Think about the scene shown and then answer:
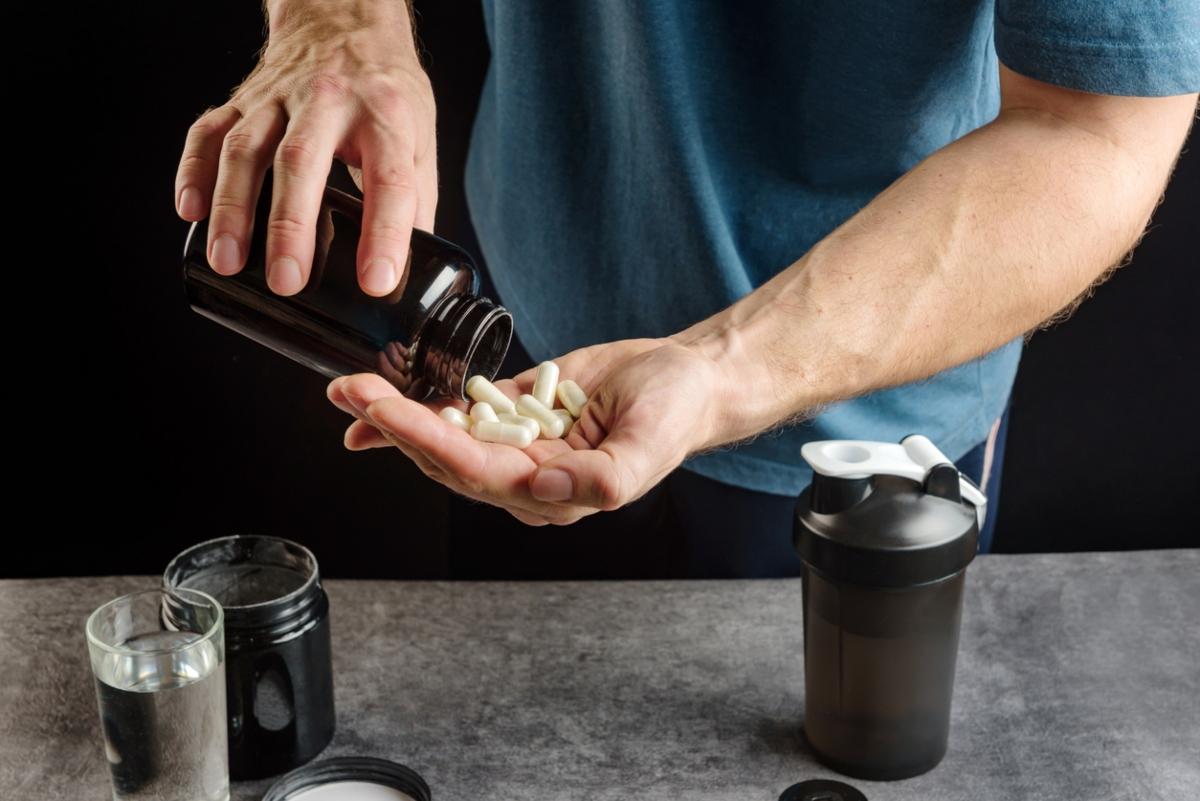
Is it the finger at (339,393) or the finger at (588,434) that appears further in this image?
the finger at (588,434)

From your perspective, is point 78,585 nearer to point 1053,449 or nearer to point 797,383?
point 797,383

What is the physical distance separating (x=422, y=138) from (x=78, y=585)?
64 centimetres

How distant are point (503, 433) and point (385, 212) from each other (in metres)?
0.20

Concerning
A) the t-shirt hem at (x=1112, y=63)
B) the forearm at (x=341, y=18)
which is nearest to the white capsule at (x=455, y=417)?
the forearm at (x=341, y=18)

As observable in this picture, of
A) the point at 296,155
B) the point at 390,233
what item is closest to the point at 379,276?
the point at 390,233

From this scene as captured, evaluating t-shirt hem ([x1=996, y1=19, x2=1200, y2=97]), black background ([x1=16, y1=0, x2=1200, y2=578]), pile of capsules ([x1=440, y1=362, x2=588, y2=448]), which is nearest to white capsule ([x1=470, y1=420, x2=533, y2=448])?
pile of capsules ([x1=440, y1=362, x2=588, y2=448])

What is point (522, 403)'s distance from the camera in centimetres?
115

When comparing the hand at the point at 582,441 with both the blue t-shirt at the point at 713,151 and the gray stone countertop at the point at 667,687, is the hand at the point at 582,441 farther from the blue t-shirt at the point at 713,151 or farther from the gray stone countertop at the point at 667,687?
the blue t-shirt at the point at 713,151

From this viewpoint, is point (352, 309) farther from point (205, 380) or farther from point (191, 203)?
point (205, 380)

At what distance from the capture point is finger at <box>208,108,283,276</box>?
1013 millimetres

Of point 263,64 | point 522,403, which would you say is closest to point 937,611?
point 522,403

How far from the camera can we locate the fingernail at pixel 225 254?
1.01 metres

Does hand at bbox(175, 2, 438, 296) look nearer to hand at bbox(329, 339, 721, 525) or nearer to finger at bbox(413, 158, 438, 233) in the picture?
finger at bbox(413, 158, 438, 233)

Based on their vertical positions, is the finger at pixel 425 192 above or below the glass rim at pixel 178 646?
above
